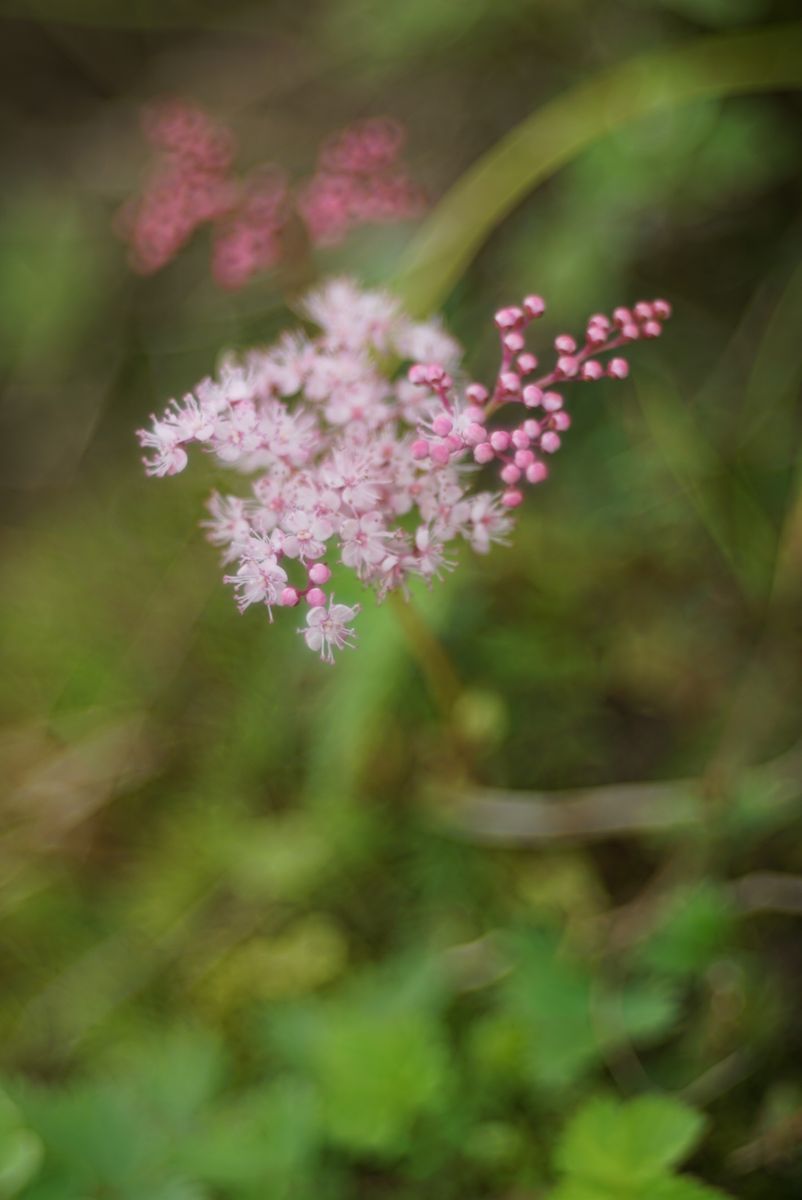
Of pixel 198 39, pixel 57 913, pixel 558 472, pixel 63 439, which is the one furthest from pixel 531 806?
pixel 198 39

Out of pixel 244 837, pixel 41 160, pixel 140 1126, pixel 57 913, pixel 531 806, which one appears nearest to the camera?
pixel 140 1126

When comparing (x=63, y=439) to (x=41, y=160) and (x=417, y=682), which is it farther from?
(x=417, y=682)

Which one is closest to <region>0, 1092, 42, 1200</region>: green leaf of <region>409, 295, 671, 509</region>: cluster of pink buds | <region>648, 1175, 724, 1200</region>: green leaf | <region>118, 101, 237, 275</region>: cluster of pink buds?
<region>648, 1175, 724, 1200</region>: green leaf

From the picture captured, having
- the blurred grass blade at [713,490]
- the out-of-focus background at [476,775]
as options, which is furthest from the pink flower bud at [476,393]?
the blurred grass blade at [713,490]

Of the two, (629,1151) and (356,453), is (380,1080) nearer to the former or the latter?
(629,1151)

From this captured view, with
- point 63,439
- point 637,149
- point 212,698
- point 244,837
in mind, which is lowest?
point 244,837

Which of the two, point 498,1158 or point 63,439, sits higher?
point 63,439

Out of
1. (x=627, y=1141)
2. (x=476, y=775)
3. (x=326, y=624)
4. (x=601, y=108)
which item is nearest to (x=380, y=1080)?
(x=627, y=1141)
